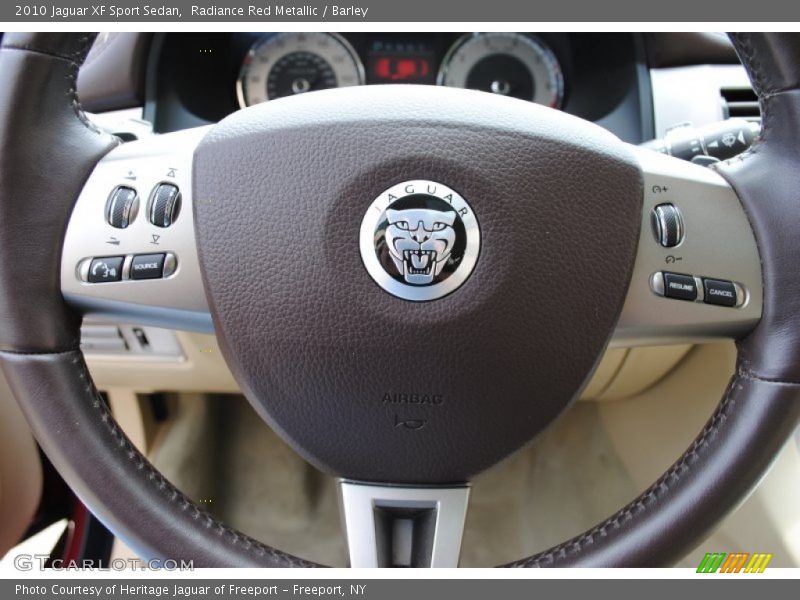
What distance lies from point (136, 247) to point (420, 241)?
25 cm

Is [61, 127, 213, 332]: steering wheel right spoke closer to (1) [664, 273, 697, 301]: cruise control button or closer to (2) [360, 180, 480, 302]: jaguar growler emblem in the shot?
(2) [360, 180, 480, 302]: jaguar growler emblem

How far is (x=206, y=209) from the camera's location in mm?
622

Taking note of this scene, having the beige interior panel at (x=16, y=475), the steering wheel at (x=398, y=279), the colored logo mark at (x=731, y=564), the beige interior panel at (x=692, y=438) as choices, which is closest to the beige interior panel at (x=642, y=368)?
the beige interior panel at (x=692, y=438)

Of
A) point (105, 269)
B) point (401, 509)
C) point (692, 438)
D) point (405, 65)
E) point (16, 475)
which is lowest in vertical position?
point (16, 475)

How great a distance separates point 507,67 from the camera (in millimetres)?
1174

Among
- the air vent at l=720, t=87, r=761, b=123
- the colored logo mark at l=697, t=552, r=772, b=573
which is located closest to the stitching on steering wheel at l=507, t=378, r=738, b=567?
the colored logo mark at l=697, t=552, r=772, b=573

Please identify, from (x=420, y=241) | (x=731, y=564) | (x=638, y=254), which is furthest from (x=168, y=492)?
(x=731, y=564)

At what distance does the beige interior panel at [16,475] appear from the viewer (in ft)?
3.68

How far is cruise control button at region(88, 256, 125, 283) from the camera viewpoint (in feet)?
2.07

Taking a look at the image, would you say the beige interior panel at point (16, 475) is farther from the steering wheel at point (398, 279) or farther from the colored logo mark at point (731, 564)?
the colored logo mark at point (731, 564)

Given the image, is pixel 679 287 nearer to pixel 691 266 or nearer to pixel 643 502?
pixel 691 266

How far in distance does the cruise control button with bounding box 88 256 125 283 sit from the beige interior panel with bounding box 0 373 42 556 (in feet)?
1.87

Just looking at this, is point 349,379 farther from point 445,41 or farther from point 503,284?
point 445,41

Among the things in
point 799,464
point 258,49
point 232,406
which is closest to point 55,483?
point 232,406
